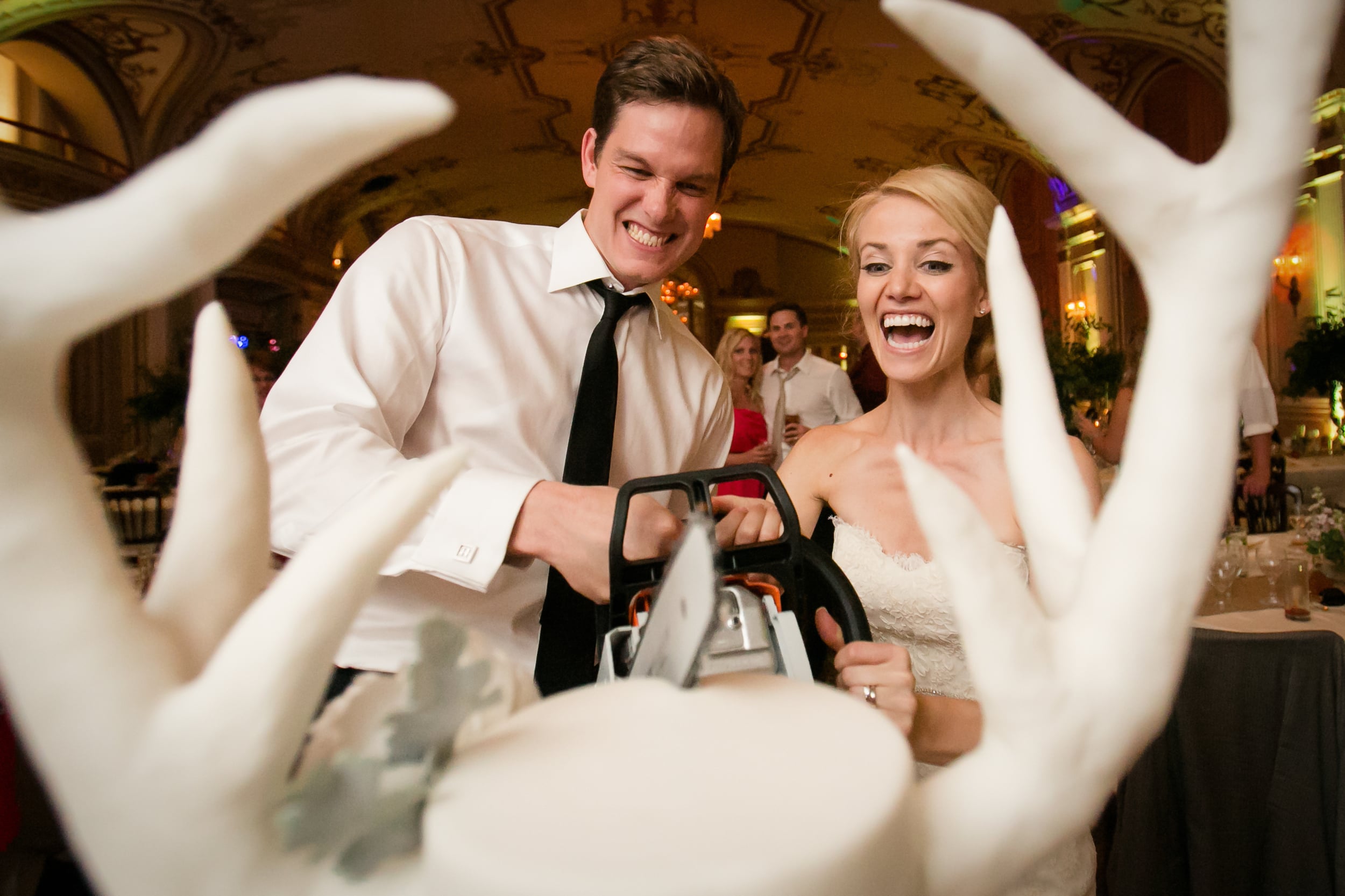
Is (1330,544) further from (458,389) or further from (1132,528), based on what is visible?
(1132,528)

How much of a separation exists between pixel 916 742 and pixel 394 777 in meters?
0.83

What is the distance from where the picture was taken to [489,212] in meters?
16.5

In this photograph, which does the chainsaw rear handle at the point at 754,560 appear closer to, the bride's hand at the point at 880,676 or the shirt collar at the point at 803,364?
the bride's hand at the point at 880,676

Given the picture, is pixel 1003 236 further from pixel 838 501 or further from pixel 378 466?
pixel 838 501

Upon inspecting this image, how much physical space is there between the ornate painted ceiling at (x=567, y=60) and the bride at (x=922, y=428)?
742cm

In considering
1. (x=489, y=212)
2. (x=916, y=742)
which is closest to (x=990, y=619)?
(x=916, y=742)

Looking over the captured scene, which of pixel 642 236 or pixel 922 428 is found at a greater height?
pixel 642 236

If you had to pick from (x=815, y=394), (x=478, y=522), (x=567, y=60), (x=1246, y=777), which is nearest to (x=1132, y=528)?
(x=478, y=522)

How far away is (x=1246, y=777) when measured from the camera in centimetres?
233

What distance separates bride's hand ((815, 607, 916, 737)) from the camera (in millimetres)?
807

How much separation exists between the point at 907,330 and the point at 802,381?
413cm

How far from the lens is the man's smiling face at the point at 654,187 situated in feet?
5.00

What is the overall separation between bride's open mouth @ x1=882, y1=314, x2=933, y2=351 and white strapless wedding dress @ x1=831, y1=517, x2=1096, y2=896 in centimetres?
40

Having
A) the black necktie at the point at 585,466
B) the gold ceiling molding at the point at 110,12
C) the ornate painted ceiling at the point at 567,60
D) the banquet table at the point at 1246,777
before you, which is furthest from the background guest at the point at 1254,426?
the gold ceiling molding at the point at 110,12
